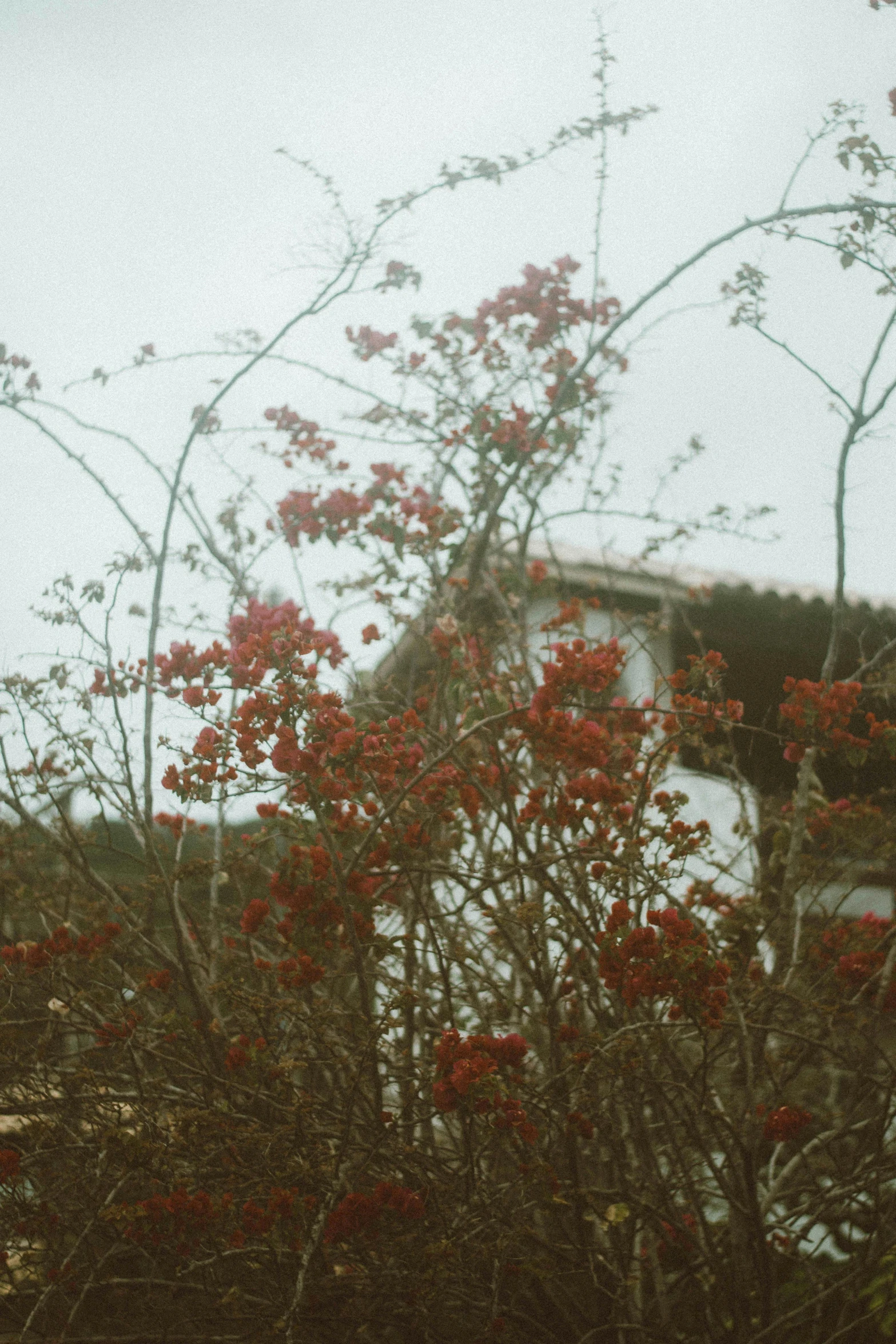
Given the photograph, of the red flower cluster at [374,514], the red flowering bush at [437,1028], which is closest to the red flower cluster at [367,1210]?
the red flowering bush at [437,1028]

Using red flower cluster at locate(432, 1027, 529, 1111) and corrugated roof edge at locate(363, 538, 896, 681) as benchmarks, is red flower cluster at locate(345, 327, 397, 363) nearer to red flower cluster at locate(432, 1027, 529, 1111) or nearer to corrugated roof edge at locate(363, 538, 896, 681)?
corrugated roof edge at locate(363, 538, 896, 681)

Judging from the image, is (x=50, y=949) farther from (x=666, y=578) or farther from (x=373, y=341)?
(x=666, y=578)

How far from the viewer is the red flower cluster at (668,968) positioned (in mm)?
2293

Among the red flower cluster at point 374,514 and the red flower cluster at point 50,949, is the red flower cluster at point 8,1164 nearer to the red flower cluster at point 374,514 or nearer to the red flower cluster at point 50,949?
the red flower cluster at point 50,949

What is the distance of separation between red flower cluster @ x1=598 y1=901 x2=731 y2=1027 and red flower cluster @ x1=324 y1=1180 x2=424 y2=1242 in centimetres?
65

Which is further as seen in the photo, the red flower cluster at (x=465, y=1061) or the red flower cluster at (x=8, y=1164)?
the red flower cluster at (x=8, y=1164)

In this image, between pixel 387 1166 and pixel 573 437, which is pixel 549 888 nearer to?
pixel 387 1166

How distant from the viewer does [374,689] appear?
13.5ft

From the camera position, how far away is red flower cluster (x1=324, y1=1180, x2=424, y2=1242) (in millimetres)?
2314

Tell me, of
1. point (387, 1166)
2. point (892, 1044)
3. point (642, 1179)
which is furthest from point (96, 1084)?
point (892, 1044)

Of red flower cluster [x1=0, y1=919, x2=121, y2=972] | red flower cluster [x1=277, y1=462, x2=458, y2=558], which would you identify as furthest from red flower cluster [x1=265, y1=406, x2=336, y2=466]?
red flower cluster [x1=0, y1=919, x2=121, y2=972]

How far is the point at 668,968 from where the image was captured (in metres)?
2.30

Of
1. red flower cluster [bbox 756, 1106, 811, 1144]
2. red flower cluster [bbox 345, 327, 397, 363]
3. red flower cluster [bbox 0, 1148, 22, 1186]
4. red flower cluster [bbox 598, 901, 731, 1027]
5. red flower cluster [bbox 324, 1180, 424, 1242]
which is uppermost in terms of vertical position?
red flower cluster [bbox 345, 327, 397, 363]

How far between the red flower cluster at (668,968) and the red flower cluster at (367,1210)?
65 cm
